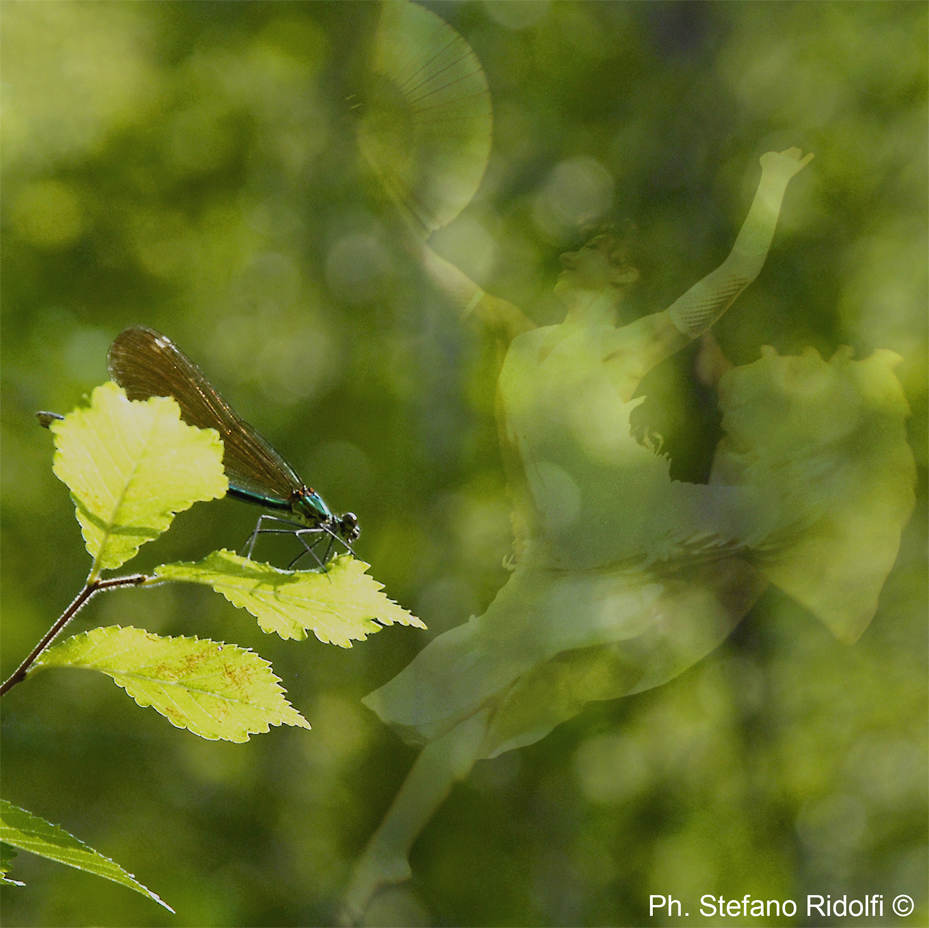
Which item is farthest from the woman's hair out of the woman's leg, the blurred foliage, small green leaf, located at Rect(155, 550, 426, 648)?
small green leaf, located at Rect(155, 550, 426, 648)

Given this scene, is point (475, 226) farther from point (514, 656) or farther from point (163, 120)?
point (514, 656)

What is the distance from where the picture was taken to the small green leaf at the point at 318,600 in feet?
1.34

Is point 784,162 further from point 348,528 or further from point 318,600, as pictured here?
point 318,600

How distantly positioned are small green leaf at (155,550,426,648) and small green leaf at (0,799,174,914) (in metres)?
0.14

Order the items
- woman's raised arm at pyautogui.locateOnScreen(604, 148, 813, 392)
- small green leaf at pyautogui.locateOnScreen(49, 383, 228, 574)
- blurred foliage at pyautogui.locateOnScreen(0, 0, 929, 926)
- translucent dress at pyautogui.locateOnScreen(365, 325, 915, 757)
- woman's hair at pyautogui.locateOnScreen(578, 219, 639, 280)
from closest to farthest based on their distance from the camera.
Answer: small green leaf at pyautogui.locateOnScreen(49, 383, 228, 574) → translucent dress at pyautogui.locateOnScreen(365, 325, 915, 757) → woman's raised arm at pyautogui.locateOnScreen(604, 148, 813, 392) → woman's hair at pyautogui.locateOnScreen(578, 219, 639, 280) → blurred foliage at pyautogui.locateOnScreen(0, 0, 929, 926)

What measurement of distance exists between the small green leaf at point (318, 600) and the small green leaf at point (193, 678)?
0.03 meters

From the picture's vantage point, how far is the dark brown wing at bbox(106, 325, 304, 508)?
558mm

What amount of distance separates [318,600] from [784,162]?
474cm

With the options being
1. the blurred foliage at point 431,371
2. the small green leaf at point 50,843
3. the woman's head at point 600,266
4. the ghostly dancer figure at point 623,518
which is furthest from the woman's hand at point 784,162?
the small green leaf at point 50,843

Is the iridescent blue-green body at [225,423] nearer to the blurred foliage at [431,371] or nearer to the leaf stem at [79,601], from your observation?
the leaf stem at [79,601]

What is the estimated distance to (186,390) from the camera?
58 centimetres

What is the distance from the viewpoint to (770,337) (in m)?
4.57

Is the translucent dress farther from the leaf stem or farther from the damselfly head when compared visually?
the leaf stem

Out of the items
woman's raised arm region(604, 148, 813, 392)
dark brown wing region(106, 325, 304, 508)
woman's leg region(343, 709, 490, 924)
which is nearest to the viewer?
dark brown wing region(106, 325, 304, 508)
